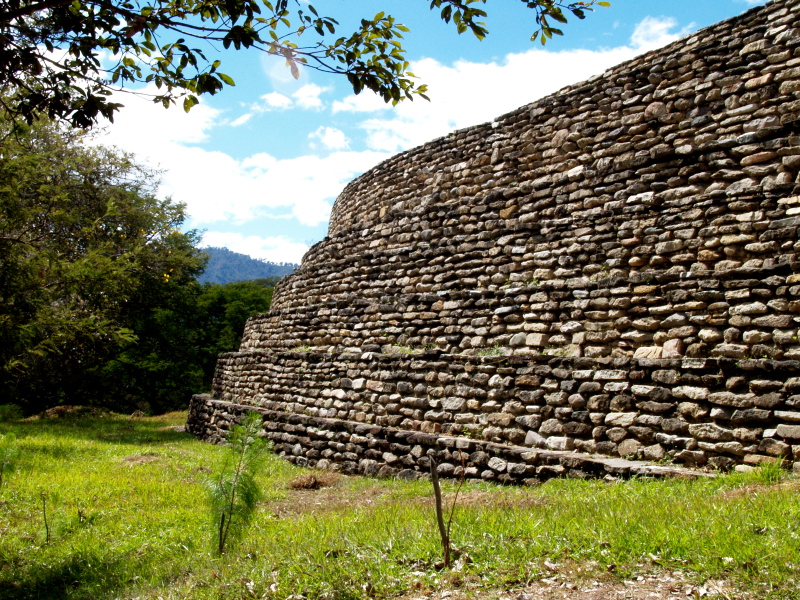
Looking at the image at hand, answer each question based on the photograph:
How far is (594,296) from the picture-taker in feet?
20.5

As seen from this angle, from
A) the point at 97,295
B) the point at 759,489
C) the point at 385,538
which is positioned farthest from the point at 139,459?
the point at 759,489

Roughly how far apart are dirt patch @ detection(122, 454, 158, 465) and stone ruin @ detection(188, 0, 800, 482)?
1774mm

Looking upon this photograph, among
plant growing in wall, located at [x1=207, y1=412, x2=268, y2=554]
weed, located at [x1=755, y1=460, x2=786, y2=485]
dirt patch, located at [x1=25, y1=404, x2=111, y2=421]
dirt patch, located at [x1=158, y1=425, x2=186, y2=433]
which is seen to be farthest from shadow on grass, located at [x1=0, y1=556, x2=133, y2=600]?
dirt patch, located at [x1=25, y1=404, x2=111, y2=421]

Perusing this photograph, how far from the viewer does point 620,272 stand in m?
6.27

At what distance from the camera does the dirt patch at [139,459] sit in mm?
8438

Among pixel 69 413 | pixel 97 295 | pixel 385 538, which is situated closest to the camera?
pixel 385 538

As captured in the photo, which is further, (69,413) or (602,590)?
(69,413)

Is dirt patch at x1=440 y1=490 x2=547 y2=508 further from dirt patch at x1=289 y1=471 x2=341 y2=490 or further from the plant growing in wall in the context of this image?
dirt patch at x1=289 y1=471 x2=341 y2=490

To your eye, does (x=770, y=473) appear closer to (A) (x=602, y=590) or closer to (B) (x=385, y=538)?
(A) (x=602, y=590)

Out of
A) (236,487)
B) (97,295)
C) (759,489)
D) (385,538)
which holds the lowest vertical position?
(385,538)

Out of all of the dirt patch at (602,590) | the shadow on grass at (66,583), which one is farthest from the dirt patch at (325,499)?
the dirt patch at (602,590)

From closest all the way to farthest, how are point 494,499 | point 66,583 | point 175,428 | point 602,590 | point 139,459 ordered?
point 602,590 < point 66,583 < point 494,499 < point 139,459 < point 175,428

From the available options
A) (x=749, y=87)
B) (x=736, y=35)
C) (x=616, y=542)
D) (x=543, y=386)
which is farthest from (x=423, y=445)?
(x=736, y=35)

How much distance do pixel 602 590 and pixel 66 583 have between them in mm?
3650
